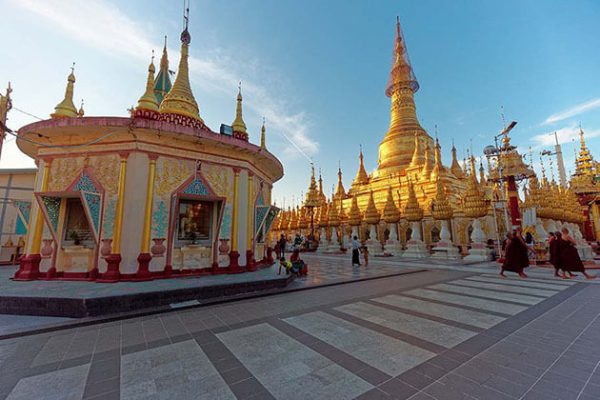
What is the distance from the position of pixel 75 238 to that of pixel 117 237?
1.82m

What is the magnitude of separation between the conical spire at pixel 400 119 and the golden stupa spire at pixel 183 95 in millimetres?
25894

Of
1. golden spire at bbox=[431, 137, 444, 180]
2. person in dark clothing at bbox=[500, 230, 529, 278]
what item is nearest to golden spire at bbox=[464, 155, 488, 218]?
person in dark clothing at bbox=[500, 230, 529, 278]

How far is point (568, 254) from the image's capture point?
888 centimetres

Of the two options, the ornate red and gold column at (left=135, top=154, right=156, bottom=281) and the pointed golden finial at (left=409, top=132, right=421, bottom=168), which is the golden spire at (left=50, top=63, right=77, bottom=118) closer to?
the ornate red and gold column at (left=135, top=154, right=156, bottom=281)

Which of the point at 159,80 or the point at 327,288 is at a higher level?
the point at 159,80

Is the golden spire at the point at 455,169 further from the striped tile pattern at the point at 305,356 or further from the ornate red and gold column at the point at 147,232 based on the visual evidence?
the ornate red and gold column at the point at 147,232

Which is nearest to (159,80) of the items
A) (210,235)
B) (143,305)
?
(210,235)

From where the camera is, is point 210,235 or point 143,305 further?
point 210,235

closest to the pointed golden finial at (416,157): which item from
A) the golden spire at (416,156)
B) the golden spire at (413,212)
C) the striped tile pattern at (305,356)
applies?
the golden spire at (416,156)

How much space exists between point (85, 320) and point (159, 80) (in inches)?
493

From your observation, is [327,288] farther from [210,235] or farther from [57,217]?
[57,217]

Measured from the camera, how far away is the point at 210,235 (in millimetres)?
8438

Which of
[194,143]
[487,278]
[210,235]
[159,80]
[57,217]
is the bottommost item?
[487,278]

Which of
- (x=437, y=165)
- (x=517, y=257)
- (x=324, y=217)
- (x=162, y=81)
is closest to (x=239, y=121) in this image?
(x=162, y=81)
